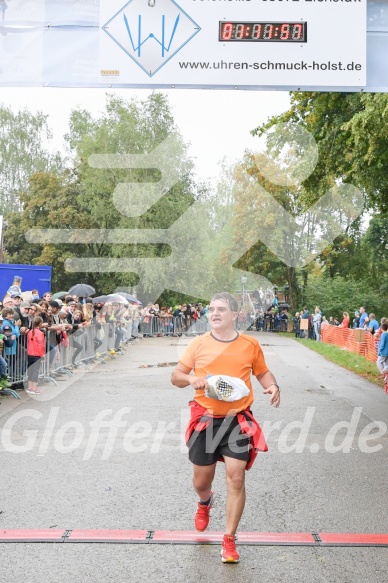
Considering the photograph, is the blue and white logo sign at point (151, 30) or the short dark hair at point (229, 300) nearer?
the short dark hair at point (229, 300)

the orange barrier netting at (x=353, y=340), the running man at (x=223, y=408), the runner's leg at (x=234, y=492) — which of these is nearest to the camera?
the runner's leg at (x=234, y=492)

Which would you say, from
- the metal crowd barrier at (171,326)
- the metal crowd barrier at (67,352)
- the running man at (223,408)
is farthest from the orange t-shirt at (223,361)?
the metal crowd barrier at (171,326)

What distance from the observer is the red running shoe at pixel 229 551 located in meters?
5.02

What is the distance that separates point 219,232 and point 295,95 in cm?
3877

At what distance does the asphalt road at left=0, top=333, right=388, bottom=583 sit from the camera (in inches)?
195

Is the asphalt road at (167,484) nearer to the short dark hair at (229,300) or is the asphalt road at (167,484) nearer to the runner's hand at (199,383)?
the runner's hand at (199,383)

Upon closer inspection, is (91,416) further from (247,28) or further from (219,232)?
(219,232)

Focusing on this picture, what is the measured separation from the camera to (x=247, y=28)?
27.3 ft

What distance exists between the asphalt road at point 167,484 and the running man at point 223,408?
1.70ft

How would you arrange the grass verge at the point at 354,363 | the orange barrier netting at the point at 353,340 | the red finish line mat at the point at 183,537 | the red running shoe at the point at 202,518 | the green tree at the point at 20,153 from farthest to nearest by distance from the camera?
the green tree at the point at 20,153 < the orange barrier netting at the point at 353,340 < the grass verge at the point at 354,363 < the red running shoe at the point at 202,518 < the red finish line mat at the point at 183,537

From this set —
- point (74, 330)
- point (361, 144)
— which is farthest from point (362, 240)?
point (361, 144)

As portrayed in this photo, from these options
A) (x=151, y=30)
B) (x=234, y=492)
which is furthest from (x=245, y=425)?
(x=151, y=30)

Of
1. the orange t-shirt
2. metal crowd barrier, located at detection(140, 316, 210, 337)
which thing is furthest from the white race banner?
metal crowd barrier, located at detection(140, 316, 210, 337)

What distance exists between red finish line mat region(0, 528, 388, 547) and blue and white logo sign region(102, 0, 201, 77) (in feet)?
15.5
